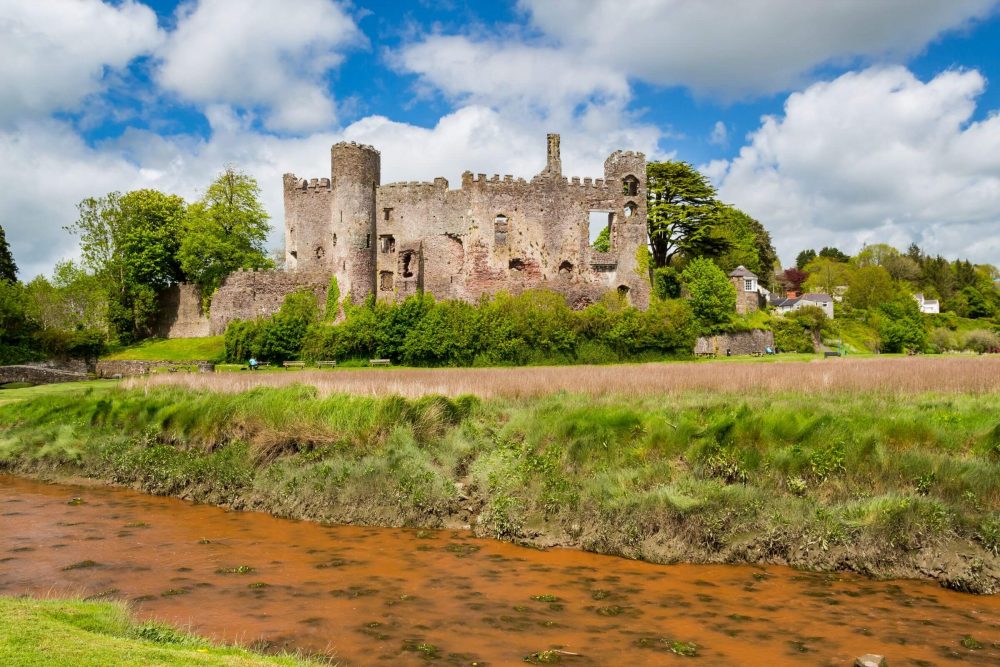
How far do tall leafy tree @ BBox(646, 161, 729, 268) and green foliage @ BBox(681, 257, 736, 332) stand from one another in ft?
15.1

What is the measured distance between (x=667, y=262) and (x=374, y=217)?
76.3 feet

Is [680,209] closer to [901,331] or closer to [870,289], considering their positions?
[901,331]

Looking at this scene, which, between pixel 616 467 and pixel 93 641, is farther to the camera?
pixel 616 467

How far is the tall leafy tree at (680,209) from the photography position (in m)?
53.2

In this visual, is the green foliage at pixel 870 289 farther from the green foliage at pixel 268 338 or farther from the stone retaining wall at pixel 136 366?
the stone retaining wall at pixel 136 366

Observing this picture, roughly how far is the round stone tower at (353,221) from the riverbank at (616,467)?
2866 cm

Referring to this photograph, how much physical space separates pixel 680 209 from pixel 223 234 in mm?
35895

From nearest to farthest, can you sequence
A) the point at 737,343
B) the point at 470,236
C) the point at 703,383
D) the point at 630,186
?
1. the point at 703,383
2. the point at 470,236
3. the point at 630,186
4. the point at 737,343

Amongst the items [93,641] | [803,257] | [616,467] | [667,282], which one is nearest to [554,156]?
[667,282]

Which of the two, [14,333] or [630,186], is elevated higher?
[630,186]

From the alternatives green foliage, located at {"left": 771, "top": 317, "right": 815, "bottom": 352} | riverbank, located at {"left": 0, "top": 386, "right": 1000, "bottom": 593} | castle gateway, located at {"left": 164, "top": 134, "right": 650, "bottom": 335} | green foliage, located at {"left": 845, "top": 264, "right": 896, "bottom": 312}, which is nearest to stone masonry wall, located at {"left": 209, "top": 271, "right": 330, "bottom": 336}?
castle gateway, located at {"left": 164, "top": 134, "right": 650, "bottom": 335}

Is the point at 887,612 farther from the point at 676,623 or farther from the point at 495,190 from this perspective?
the point at 495,190

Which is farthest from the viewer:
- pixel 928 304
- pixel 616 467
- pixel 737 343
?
pixel 928 304

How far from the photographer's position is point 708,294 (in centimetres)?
4944
